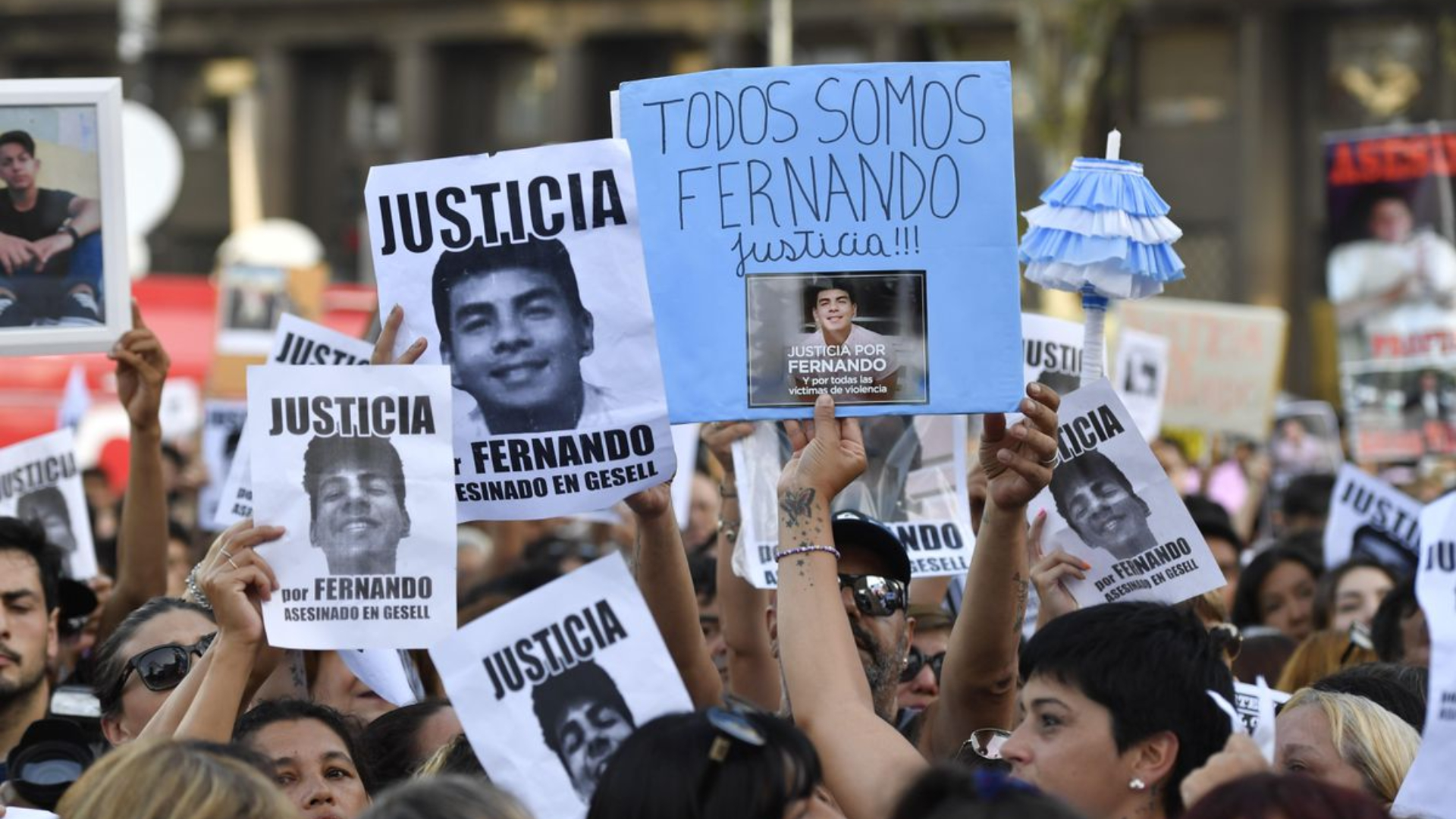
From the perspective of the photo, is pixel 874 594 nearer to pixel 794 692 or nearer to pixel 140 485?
pixel 794 692

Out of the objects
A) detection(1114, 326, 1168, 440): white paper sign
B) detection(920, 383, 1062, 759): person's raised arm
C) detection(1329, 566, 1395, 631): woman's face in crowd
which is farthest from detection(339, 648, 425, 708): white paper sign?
detection(1114, 326, 1168, 440): white paper sign

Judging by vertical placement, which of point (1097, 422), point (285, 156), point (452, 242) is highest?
point (285, 156)

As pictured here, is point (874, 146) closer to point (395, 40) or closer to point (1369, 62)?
point (1369, 62)

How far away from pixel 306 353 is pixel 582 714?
2735mm

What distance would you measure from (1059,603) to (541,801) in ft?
5.64

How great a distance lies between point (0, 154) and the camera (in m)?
5.71

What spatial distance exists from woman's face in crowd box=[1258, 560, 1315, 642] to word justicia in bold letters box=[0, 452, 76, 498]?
4621 mm

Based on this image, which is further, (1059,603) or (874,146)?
(1059,603)

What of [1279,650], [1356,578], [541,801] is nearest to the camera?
[541,801]

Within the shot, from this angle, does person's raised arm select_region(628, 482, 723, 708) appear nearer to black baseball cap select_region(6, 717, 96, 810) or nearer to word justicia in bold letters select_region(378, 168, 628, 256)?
word justicia in bold letters select_region(378, 168, 628, 256)

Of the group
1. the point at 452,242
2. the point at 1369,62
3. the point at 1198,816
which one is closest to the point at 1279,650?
the point at 452,242

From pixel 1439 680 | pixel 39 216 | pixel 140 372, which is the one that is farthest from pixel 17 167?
pixel 1439 680

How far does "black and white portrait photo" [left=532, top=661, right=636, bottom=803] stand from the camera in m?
3.92

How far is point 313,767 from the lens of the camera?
185 inches
